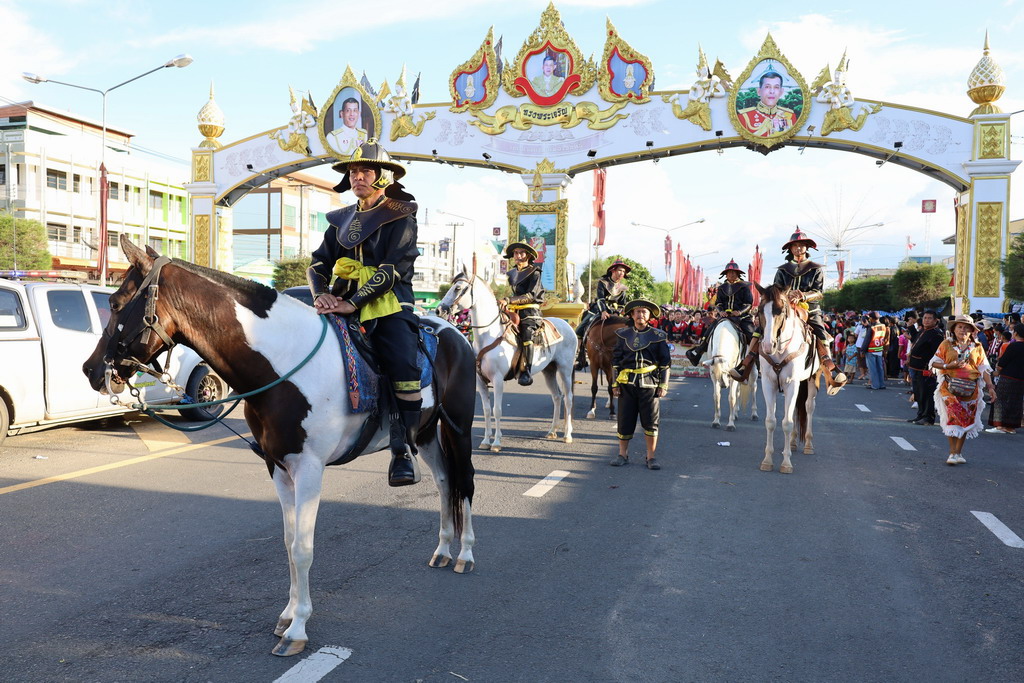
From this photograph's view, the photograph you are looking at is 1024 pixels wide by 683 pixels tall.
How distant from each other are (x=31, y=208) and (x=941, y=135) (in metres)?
45.2

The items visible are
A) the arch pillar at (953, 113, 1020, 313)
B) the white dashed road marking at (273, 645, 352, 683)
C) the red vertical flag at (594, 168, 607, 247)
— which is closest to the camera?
the white dashed road marking at (273, 645, 352, 683)

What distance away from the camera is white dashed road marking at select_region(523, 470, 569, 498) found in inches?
292

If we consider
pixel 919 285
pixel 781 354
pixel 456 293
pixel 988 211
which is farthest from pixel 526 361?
pixel 919 285

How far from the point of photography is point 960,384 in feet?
32.7

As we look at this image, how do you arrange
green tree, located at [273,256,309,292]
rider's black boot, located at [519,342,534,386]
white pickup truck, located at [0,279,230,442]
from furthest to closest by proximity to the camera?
green tree, located at [273,256,309,292] → rider's black boot, located at [519,342,534,386] → white pickup truck, located at [0,279,230,442]

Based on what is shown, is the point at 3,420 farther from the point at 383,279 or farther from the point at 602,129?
the point at 602,129

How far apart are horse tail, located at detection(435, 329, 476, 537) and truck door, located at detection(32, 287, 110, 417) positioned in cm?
630

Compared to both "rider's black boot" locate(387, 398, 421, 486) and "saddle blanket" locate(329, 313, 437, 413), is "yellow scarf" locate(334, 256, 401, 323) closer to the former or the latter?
"saddle blanket" locate(329, 313, 437, 413)

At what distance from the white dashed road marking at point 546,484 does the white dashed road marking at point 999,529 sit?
3.98 m

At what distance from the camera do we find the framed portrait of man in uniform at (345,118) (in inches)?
1098

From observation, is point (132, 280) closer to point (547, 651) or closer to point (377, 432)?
point (377, 432)

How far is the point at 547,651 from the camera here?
3930 mm

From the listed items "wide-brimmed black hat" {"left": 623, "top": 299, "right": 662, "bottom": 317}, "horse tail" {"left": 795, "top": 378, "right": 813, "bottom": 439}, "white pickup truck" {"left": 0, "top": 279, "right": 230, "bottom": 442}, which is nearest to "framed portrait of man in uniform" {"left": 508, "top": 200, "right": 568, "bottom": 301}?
"horse tail" {"left": 795, "top": 378, "right": 813, "bottom": 439}

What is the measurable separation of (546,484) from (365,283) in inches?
161
